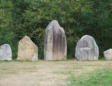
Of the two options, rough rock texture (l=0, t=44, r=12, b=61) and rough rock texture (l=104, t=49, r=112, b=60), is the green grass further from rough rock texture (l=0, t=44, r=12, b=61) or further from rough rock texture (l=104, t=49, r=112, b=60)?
rough rock texture (l=0, t=44, r=12, b=61)

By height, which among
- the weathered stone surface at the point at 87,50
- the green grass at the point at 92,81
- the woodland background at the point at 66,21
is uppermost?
the woodland background at the point at 66,21

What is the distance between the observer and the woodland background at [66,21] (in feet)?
42.3

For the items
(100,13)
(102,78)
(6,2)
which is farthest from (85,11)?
(102,78)

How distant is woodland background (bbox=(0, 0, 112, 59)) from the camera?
508 inches

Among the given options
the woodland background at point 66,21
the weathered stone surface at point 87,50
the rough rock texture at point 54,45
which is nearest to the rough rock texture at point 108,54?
the weathered stone surface at point 87,50

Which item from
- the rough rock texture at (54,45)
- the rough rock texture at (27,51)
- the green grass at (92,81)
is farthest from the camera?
the rough rock texture at (54,45)

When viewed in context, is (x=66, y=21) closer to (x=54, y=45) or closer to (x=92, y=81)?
(x=54, y=45)

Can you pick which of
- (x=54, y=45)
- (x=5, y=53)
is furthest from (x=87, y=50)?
(x=5, y=53)

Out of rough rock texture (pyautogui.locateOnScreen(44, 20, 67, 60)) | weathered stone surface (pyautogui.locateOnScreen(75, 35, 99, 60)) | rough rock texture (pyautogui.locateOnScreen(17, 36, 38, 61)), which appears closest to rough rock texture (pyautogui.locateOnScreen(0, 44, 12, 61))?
rough rock texture (pyautogui.locateOnScreen(17, 36, 38, 61))

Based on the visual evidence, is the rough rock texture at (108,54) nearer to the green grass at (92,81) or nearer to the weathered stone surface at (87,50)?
the weathered stone surface at (87,50)

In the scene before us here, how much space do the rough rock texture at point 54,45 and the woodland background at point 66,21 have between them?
2.58 metres

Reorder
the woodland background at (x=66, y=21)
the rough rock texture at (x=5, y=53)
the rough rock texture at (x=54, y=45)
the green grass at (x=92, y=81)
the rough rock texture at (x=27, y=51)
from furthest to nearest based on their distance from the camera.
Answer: the woodland background at (x=66, y=21) < the rough rock texture at (x=54, y=45) < the rough rock texture at (x=27, y=51) < the rough rock texture at (x=5, y=53) < the green grass at (x=92, y=81)

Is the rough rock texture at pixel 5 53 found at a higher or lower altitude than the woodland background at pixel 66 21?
lower

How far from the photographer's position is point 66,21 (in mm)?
13312
